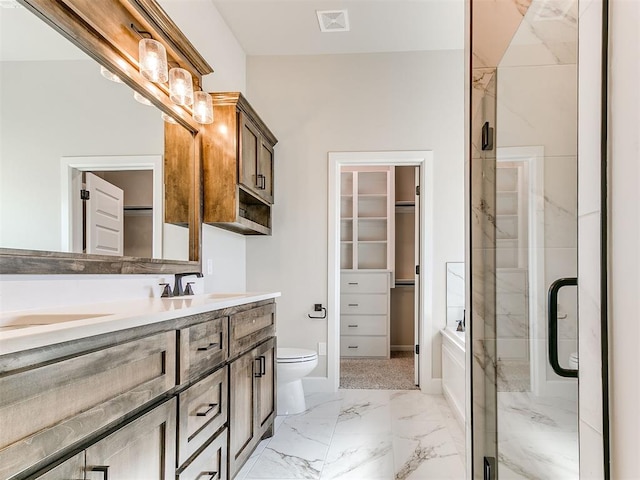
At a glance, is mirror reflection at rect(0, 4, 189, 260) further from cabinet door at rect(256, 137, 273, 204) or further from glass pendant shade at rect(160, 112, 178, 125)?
cabinet door at rect(256, 137, 273, 204)

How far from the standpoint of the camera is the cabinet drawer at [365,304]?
5.27m

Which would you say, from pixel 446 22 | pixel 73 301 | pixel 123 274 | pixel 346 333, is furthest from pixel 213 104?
pixel 346 333

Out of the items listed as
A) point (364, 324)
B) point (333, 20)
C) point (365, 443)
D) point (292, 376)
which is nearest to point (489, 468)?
point (365, 443)

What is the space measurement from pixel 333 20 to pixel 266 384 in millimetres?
2622

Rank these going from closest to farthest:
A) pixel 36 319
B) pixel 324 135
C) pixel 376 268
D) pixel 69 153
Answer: pixel 36 319
pixel 69 153
pixel 324 135
pixel 376 268

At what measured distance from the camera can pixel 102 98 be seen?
1911 millimetres

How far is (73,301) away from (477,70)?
1707mm

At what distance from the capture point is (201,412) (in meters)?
1.73

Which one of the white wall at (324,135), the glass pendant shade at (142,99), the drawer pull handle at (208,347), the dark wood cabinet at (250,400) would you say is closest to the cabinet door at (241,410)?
the dark wood cabinet at (250,400)

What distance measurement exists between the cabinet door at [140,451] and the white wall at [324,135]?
2.54m

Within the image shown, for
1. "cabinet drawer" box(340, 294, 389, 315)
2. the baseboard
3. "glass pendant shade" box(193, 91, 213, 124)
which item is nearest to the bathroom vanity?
"glass pendant shade" box(193, 91, 213, 124)

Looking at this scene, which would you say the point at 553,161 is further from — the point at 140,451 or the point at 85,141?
the point at 85,141

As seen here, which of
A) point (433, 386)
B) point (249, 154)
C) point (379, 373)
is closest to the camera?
point (249, 154)

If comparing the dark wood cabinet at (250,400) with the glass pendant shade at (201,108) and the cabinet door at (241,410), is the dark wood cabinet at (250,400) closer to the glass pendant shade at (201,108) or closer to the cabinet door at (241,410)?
the cabinet door at (241,410)
